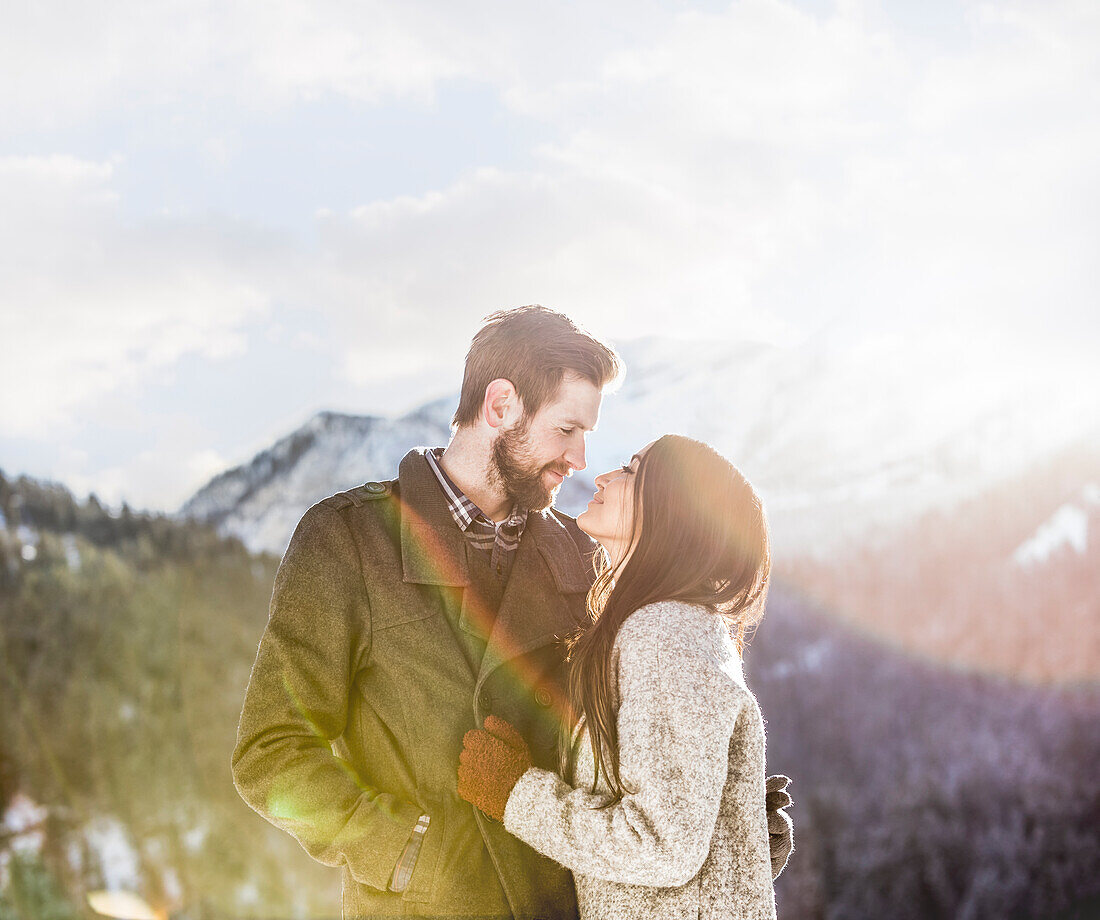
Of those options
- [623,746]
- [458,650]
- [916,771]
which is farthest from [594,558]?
[916,771]

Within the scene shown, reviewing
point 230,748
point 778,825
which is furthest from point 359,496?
point 230,748

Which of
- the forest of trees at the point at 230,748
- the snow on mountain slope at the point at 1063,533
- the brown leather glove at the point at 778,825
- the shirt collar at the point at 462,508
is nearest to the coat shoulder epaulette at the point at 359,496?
the shirt collar at the point at 462,508

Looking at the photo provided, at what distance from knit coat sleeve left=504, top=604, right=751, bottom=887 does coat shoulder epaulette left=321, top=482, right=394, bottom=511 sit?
2.24 feet

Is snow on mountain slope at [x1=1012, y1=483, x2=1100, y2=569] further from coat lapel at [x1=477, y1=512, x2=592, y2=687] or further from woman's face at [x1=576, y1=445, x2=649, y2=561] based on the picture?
woman's face at [x1=576, y1=445, x2=649, y2=561]

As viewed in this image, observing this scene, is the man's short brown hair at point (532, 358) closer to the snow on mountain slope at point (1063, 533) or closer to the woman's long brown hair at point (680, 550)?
the woman's long brown hair at point (680, 550)

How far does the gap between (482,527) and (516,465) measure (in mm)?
157

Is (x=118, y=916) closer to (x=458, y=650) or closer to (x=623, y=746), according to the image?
(x=458, y=650)

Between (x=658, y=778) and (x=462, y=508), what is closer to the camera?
(x=658, y=778)

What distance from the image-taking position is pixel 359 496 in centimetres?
179

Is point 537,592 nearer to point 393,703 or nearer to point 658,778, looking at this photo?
point 393,703

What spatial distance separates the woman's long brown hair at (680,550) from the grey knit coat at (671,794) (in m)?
0.04

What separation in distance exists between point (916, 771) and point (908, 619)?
1.27 m

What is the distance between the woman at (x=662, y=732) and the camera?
1302 millimetres

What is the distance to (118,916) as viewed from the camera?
555 centimetres
